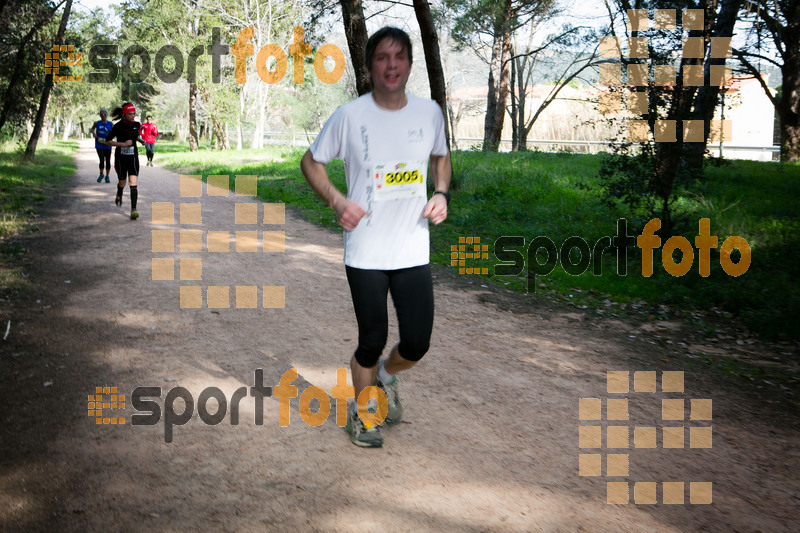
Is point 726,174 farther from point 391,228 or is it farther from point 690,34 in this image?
point 391,228

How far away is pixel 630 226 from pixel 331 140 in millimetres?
7548

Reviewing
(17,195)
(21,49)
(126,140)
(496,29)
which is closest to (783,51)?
(496,29)

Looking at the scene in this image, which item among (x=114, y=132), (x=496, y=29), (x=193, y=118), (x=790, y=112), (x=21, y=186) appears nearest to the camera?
(x=114, y=132)

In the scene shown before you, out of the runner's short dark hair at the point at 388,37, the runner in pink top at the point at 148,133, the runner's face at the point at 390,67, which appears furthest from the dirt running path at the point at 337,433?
the runner in pink top at the point at 148,133

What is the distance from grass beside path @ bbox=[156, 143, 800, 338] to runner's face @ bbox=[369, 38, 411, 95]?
16.3 ft

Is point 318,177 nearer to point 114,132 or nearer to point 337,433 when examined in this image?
point 337,433

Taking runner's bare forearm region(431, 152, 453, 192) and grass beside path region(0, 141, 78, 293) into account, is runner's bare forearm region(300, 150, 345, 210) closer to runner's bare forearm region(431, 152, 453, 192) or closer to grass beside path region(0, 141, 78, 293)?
runner's bare forearm region(431, 152, 453, 192)

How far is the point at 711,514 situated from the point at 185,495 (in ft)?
8.94

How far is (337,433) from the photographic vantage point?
402cm

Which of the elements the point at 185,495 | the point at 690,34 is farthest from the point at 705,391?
the point at 690,34

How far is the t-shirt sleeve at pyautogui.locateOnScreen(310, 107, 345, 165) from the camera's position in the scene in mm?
3346

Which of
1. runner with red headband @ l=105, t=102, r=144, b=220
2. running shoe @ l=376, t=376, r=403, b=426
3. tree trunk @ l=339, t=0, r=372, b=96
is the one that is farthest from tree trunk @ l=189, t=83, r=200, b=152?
running shoe @ l=376, t=376, r=403, b=426

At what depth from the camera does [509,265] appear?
928 cm

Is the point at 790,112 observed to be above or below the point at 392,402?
above
